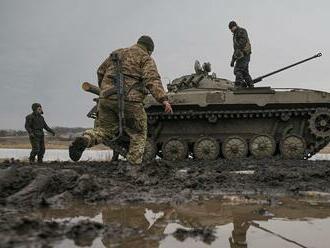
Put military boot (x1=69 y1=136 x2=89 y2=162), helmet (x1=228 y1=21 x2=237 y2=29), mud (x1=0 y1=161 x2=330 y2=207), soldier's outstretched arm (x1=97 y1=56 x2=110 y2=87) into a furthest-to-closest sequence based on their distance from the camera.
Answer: helmet (x1=228 y1=21 x2=237 y2=29), soldier's outstretched arm (x1=97 y1=56 x2=110 y2=87), military boot (x1=69 y1=136 x2=89 y2=162), mud (x1=0 y1=161 x2=330 y2=207)

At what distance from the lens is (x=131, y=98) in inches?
322

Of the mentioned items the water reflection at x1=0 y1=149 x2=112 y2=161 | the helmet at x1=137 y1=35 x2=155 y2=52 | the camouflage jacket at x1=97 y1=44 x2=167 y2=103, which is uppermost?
the helmet at x1=137 y1=35 x2=155 y2=52

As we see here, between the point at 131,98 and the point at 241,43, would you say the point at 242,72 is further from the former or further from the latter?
the point at 131,98

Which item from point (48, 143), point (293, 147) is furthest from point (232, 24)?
point (48, 143)

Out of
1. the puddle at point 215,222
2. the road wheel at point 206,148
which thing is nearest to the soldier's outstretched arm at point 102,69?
the puddle at point 215,222

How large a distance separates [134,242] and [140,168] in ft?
15.1

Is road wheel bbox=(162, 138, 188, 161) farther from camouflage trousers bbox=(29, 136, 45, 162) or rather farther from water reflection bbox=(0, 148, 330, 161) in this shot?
camouflage trousers bbox=(29, 136, 45, 162)

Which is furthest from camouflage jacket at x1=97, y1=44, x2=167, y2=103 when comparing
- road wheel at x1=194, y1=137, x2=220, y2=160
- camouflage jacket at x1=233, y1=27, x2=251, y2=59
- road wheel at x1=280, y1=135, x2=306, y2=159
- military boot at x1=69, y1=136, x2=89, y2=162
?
road wheel at x1=280, y1=135, x2=306, y2=159

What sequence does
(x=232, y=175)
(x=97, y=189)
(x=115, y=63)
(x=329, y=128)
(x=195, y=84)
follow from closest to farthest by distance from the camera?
(x=97, y=189) → (x=232, y=175) → (x=115, y=63) → (x=329, y=128) → (x=195, y=84)

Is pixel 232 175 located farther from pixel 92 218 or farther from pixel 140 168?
pixel 92 218

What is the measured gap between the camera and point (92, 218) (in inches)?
147

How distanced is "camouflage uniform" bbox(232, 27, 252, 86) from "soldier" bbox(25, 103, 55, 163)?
238 inches

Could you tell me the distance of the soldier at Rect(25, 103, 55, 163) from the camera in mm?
15623

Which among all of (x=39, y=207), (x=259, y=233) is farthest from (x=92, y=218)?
(x=259, y=233)
